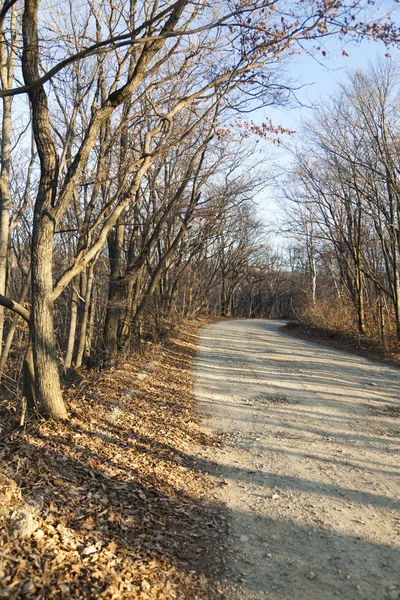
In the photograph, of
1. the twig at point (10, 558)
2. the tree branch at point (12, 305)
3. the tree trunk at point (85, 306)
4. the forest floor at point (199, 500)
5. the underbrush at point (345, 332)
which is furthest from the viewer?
the underbrush at point (345, 332)

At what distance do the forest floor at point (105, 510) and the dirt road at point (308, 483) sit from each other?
1.00ft

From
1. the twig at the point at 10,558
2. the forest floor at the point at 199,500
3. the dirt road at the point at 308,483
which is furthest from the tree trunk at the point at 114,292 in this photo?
the twig at the point at 10,558

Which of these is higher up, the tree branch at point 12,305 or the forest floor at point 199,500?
the tree branch at point 12,305

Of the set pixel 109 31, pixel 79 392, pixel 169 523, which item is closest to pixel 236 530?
pixel 169 523

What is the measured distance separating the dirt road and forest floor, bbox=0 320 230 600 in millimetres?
303

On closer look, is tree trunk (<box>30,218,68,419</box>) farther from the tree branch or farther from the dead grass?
the dead grass

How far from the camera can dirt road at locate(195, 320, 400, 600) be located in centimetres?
329

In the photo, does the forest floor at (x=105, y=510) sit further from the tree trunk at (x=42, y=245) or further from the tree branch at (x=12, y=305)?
the tree branch at (x=12, y=305)

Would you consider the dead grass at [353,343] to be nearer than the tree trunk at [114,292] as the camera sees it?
No

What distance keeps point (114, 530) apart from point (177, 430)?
2.78 meters

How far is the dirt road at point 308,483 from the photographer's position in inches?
130

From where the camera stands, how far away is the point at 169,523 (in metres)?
4.00

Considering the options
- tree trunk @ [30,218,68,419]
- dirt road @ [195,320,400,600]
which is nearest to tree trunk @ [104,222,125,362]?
dirt road @ [195,320,400,600]

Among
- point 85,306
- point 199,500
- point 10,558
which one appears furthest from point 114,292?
point 10,558
